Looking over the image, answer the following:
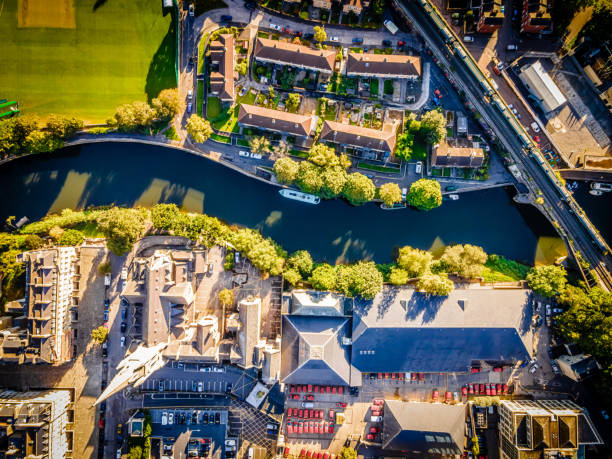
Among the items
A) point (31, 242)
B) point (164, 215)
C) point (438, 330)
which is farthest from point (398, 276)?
point (31, 242)

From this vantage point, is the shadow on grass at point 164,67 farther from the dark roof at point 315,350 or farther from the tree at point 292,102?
the dark roof at point 315,350

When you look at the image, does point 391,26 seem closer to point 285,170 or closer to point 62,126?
point 285,170

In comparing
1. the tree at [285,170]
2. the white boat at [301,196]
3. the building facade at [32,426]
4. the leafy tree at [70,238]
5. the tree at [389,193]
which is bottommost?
the building facade at [32,426]

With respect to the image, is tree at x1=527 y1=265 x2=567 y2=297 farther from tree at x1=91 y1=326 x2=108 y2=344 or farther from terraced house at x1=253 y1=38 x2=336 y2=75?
tree at x1=91 y1=326 x2=108 y2=344

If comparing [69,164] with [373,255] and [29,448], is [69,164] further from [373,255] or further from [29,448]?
[373,255]

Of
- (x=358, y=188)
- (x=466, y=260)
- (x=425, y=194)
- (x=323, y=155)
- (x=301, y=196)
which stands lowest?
(x=466, y=260)

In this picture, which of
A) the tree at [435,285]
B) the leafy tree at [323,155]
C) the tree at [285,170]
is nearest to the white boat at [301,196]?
the tree at [285,170]
